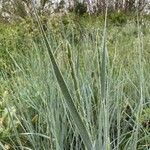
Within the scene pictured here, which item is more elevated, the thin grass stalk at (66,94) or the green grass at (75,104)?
the thin grass stalk at (66,94)

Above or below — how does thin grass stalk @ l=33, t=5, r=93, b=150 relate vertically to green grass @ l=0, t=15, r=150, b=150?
above

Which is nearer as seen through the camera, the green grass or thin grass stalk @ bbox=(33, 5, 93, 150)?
thin grass stalk @ bbox=(33, 5, 93, 150)

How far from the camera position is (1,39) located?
5625 millimetres

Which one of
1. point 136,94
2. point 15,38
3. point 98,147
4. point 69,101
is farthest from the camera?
point 15,38

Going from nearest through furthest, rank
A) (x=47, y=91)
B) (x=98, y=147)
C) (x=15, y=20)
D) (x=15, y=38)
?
1. (x=98, y=147)
2. (x=47, y=91)
3. (x=15, y=38)
4. (x=15, y=20)

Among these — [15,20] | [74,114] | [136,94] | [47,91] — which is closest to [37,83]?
[47,91]

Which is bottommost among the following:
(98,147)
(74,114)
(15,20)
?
(15,20)

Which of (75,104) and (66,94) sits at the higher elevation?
(66,94)

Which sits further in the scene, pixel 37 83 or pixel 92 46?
pixel 92 46

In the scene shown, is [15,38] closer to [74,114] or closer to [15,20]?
[15,20]

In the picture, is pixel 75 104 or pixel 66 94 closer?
pixel 66 94

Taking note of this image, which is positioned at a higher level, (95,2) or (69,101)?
(69,101)

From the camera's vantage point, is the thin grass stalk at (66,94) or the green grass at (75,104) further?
the green grass at (75,104)

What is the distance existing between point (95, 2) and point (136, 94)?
6.05 meters
